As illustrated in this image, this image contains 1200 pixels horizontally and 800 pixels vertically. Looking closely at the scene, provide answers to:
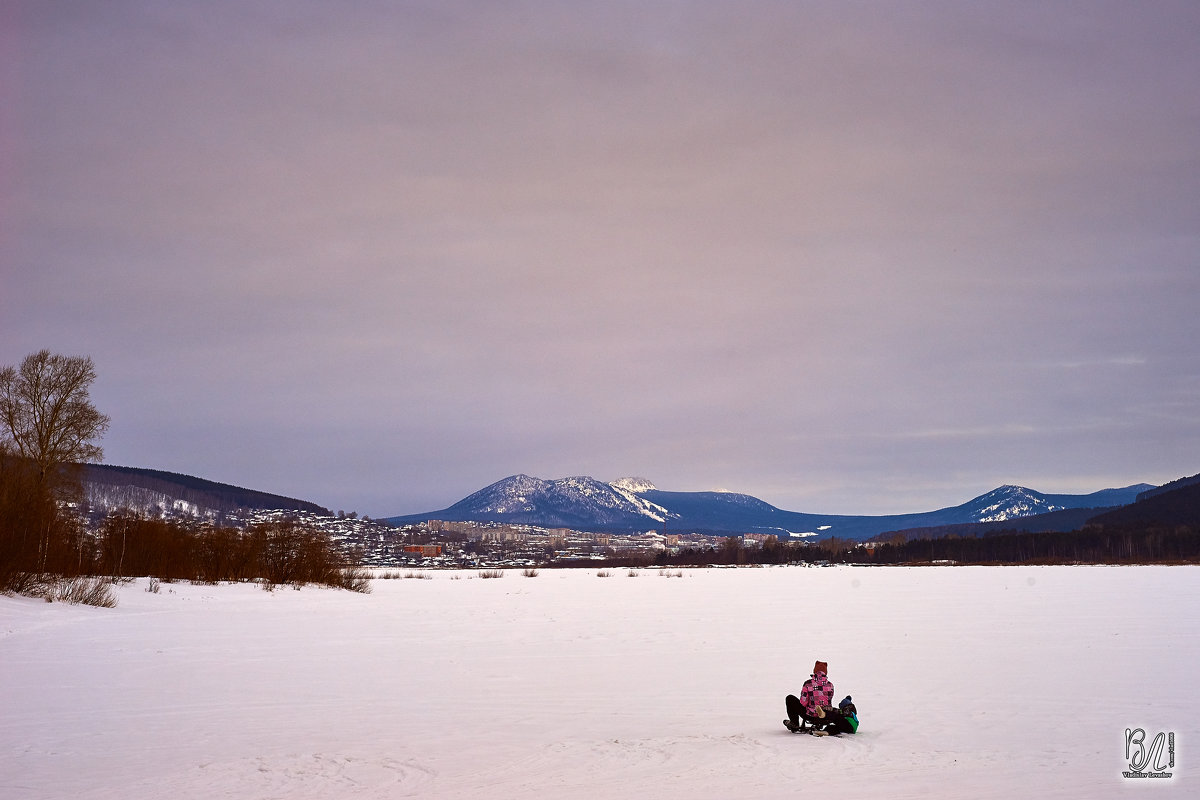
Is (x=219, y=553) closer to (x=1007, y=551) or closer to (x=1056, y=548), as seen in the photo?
(x=1007, y=551)

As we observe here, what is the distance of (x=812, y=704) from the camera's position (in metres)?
12.0

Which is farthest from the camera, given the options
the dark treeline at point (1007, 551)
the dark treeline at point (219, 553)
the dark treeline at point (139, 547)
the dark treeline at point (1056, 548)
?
the dark treeline at point (1007, 551)

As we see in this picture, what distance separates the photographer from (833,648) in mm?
22172

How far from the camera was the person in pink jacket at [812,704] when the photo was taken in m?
12.0

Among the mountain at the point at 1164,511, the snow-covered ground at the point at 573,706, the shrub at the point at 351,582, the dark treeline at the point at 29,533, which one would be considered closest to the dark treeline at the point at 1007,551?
the mountain at the point at 1164,511

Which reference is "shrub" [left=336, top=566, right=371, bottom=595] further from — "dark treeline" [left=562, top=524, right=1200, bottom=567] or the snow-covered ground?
"dark treeline" [left=562, top=524, right=1200, bottom=567]

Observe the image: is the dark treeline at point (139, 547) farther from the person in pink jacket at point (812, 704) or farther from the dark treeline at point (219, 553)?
the person in pink jacket at point (812, 704)

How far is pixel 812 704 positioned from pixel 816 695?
0.12 metres

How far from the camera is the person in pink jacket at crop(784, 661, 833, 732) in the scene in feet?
39.3

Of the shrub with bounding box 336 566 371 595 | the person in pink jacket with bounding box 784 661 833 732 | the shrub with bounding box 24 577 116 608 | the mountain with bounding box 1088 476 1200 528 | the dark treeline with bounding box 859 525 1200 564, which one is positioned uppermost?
the mountain with bounding box 1088 476 1200 528

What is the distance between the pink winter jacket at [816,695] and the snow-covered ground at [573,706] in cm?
43

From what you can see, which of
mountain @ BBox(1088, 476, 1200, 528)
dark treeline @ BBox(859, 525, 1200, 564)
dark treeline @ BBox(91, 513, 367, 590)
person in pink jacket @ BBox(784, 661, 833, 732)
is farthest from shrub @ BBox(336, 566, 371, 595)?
mountain @ BBox(1088, 476, 1200, 528)

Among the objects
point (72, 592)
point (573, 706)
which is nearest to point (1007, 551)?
point (72, 592)

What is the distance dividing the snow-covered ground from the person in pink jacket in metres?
0.29
